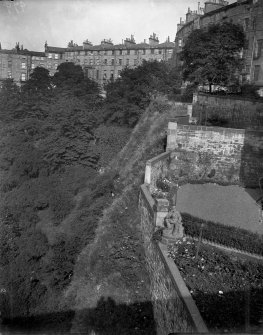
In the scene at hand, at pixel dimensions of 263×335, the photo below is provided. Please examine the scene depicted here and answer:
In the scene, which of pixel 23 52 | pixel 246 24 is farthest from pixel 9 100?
pixel 246 24

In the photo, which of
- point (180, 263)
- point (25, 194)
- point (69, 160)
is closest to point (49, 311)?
point (180, 263)

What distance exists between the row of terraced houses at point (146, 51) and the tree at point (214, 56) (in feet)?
11.0

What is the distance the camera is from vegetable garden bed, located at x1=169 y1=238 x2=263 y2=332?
26.3 feet

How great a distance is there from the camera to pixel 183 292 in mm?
8352

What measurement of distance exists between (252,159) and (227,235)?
7.15 meters

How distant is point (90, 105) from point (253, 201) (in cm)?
2136

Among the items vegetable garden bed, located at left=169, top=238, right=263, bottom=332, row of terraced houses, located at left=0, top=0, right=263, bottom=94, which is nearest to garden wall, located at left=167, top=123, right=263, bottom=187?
vegetable garden bed, located at left=169, top=238, right=263, bottom=332

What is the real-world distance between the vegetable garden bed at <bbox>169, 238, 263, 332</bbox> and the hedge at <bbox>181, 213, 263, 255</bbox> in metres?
0.43

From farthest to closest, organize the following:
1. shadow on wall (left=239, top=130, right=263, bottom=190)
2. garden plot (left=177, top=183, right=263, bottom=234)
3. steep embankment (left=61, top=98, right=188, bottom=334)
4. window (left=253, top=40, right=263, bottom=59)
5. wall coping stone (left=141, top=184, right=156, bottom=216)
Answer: window (left=253, top=40, right=263, bottom=59) < shadow on wall (left=239, top=130, right=263, bottom=190) < garden plot (left=177, top=183, right=263, bottom=234) < wall coping stone (left=141, top=184, right=156, bottom=216) < steep embankment (left=61, top=98, right=188, bottom=334)

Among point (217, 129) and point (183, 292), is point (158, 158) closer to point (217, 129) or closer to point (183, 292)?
point (217, 129)

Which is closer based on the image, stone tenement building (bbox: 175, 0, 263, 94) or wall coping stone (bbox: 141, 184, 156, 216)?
wall coping stone (bbox: 141, 184, 156, 216)

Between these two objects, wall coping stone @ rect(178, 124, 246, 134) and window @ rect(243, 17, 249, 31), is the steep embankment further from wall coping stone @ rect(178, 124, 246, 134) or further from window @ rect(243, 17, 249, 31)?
window @ rect(243, 17, 249, 31)

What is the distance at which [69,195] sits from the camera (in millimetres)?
24641

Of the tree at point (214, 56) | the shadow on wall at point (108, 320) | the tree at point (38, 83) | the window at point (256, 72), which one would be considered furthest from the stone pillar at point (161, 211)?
the tree at point (38, 83)
